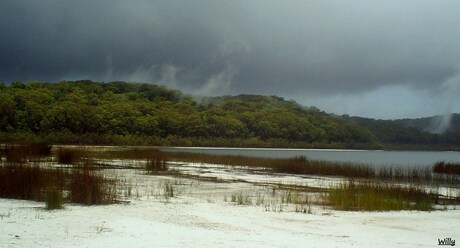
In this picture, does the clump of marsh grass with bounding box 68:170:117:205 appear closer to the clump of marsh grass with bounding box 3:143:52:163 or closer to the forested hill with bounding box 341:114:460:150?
the clump of marsh grass with bounding box 3:143:52:163

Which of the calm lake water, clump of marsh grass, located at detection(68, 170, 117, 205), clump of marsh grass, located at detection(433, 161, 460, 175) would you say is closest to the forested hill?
the calm lake water

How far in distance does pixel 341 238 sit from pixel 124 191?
8.48m

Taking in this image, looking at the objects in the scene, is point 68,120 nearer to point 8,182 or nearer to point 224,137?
point 224,137

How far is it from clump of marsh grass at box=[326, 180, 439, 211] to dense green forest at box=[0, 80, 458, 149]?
129ft

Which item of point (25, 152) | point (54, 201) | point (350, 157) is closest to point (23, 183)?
point (54, 201)

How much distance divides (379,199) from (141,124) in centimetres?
6738

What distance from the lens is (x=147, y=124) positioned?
81.2 metres

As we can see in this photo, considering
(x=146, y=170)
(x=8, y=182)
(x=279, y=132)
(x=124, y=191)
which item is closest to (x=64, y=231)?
(x=8, y=182)

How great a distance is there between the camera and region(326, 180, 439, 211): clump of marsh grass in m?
15.6

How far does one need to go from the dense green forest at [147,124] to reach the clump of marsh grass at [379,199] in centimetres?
3940

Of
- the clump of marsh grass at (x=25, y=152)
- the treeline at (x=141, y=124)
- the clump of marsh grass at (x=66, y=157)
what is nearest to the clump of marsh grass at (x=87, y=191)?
the clump of marsh grass at (x=25, y=152)

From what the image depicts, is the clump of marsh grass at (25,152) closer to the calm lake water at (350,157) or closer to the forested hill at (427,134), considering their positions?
the calm lake water at (350,157)

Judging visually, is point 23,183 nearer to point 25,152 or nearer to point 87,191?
point 87,191

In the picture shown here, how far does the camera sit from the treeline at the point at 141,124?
62156mm
